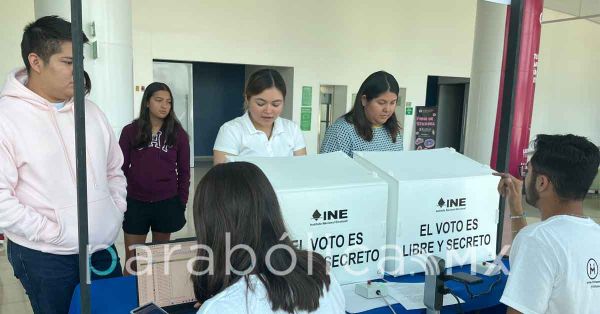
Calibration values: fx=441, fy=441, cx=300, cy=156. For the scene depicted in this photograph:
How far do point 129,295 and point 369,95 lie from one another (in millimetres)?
1161

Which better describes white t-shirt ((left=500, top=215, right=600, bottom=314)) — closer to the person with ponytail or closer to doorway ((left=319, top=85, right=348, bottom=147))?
the person with ponytail

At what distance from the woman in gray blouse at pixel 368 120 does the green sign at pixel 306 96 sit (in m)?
5.22

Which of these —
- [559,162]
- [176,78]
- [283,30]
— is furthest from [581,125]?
[559,162]

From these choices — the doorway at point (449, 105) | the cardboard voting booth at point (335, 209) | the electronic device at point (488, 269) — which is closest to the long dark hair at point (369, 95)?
the cardboard voting booth at point (335, 209)

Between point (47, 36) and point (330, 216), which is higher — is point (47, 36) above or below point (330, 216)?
above

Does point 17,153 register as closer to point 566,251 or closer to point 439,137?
point 566,251

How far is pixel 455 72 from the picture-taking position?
8.29 metres

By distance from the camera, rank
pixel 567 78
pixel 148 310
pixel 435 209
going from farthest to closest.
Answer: pixel 567 78 → pixel 435 209 → pixel 148 310

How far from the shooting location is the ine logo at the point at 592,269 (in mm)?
1018

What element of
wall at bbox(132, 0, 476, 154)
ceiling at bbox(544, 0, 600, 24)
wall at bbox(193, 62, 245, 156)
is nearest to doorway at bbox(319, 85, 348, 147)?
wall at bbox(132, 0, 476, 154)

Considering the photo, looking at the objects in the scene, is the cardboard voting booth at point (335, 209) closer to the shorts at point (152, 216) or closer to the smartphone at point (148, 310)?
the smartphone at point (148, 310)

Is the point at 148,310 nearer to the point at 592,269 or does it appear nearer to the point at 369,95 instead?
the point at 592,269

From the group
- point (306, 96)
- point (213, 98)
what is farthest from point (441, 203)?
point (213, 98)

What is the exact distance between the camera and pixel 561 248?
1010mm
